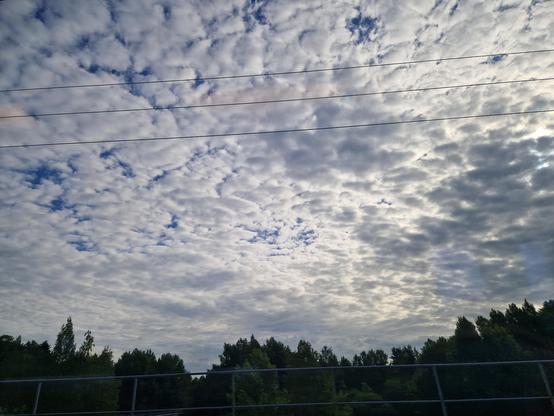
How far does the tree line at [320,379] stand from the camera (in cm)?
4225

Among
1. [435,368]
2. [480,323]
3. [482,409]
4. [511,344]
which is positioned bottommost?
[482,409]

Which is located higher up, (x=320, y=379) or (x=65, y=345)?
(x=65, y=345)

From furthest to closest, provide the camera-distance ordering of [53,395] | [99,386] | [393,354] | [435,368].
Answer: [393,354] → [99,386] → [53,395] → [435,368]

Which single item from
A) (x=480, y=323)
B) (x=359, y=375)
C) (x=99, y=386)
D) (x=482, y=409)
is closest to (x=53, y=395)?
(x=99, y=386)

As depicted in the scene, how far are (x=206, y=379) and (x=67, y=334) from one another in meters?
24.6

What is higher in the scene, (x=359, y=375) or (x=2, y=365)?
(x=2, y=365)

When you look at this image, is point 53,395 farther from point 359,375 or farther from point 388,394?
point 388,394

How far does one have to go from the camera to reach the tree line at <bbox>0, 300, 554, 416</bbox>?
139ft

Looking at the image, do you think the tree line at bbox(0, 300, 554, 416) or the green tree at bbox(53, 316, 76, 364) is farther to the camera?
the green tree at bbox(53, 316, 76, 364)

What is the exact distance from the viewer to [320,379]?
170 ft

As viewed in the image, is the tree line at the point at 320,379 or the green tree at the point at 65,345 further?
the green tree at the point at 65,345

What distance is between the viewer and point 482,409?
41.0 m

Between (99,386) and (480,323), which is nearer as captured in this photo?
(99,386)

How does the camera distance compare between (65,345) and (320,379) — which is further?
(65,345)
